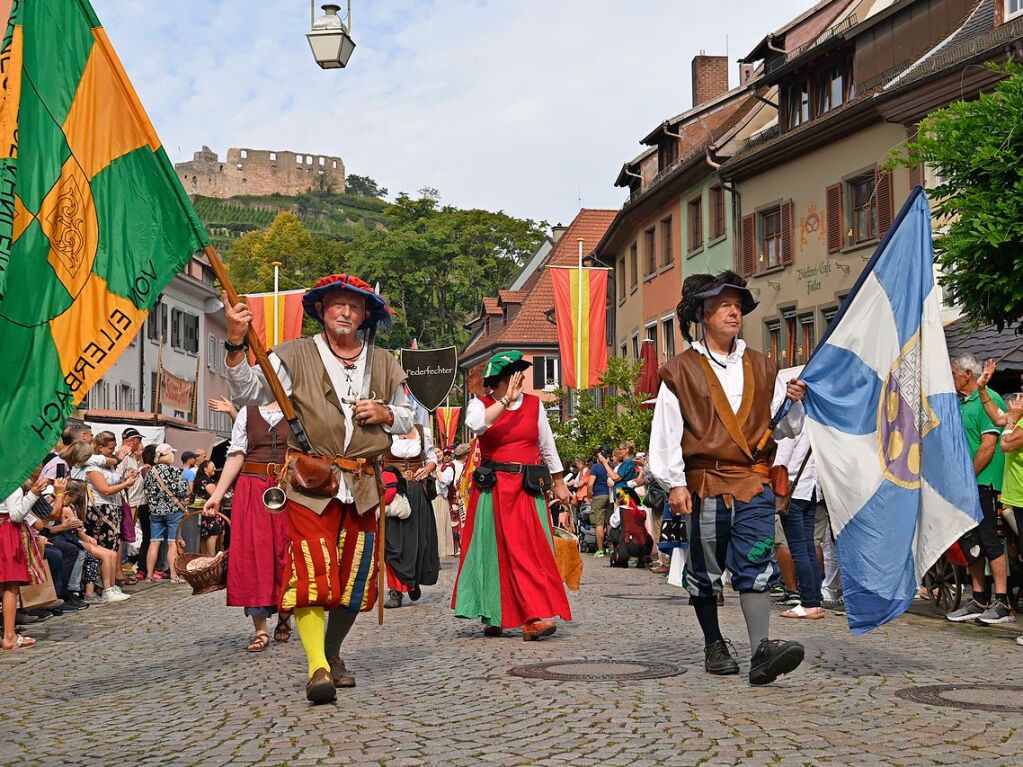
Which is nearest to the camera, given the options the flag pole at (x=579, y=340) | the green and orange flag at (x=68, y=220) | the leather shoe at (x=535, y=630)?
the green and orange flag at (x=68, y=220)

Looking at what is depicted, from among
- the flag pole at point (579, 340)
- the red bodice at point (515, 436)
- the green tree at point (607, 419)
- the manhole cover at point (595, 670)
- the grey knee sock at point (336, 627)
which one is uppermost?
the flag pole at point (579, 340)

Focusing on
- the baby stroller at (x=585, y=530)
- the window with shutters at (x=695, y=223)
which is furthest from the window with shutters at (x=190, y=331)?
the baby stroller at (x=585, y=530)

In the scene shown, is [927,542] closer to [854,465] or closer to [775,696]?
[854,465]

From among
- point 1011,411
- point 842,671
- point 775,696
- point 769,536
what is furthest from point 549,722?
point 1011,411

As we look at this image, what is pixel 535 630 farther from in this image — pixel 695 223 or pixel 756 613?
pixel 695 223

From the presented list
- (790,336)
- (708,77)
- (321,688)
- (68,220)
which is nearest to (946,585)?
(321,688)

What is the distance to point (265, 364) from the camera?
713 cm

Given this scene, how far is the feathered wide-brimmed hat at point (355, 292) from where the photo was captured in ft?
25.2

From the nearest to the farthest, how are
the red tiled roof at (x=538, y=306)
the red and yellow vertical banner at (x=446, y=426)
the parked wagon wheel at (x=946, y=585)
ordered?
1. the parked wagon wheel at (x=946, y=585)
2. the red and yellow vertical banner at (x=446, y=426)
3. the red tiled roof at (x=538, y=306)

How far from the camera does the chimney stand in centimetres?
4838

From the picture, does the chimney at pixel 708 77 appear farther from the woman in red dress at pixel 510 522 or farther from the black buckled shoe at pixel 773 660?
the black buckled shoe at pixel 773 660

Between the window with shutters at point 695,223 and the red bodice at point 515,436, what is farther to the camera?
the window with shutters at point 695,223

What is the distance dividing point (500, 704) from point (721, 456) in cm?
179

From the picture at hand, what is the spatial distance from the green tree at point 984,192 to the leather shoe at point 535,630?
4.78m
